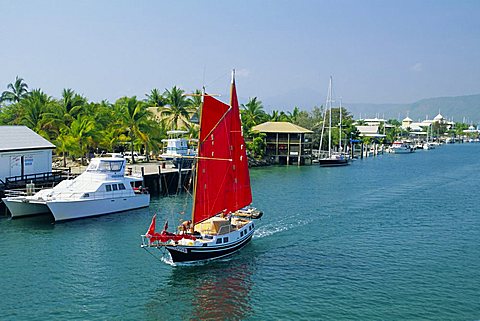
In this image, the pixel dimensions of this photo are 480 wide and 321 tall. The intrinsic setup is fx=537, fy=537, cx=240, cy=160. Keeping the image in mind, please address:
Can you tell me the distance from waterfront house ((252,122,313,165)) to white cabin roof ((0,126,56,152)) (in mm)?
58842

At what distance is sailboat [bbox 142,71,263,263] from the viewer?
116 ft

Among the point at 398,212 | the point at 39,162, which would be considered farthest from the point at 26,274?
the point at 398,212

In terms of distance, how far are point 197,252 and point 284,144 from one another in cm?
7852

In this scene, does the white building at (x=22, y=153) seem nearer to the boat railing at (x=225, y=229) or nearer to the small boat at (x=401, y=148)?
the boat railing at (x=225, y=229)

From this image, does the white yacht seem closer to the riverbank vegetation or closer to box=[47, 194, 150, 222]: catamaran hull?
box=[47, 194, 150, 222]: catamaran hull

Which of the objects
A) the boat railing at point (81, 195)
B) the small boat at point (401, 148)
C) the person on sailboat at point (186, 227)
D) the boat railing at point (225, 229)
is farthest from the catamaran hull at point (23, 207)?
the small boat at point (401, 148)

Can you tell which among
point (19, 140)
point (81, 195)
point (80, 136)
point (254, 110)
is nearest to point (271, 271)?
point (81, 195)

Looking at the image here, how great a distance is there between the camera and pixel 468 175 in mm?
95625

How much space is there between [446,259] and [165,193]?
37.0 meters

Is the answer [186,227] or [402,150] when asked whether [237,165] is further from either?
[402,150]

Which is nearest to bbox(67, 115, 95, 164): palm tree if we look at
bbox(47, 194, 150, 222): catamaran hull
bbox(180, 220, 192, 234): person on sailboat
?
bbox(47, 194, 150, 222): catamaran hull

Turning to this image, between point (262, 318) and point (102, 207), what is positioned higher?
point (102, 207)

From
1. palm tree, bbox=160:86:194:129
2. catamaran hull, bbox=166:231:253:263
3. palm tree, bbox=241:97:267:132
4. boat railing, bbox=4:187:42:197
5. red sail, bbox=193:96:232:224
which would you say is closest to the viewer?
catamaran hull, bbox=166:231:253:263

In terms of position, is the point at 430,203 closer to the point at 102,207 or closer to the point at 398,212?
the point at 398,212
